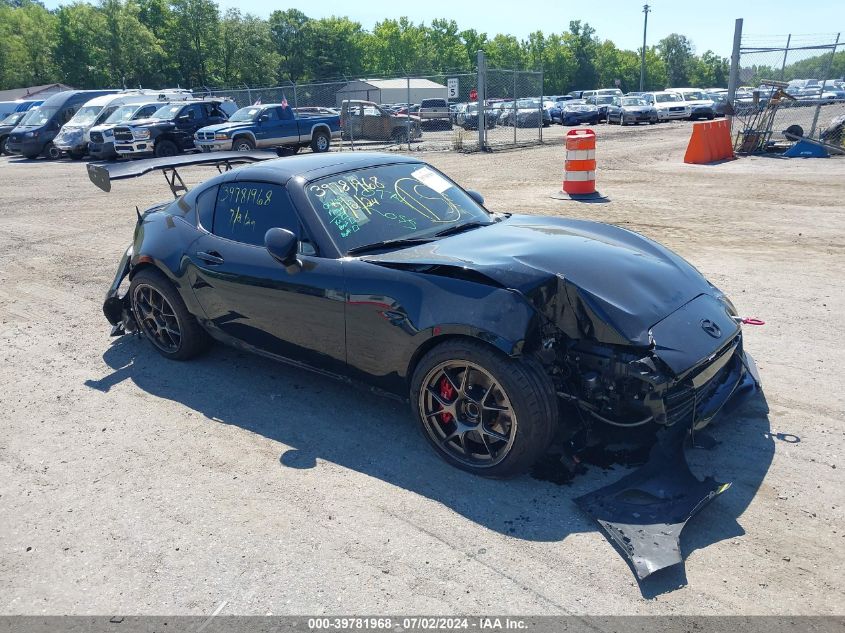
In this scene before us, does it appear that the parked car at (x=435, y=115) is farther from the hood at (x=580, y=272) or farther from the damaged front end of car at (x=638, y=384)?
the damaged front end of car at (x=638, y=384)

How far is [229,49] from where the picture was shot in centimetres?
6419

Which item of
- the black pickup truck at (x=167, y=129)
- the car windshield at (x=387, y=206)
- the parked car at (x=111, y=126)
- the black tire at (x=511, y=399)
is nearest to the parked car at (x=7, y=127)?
the parked car at (x=111, y=126)

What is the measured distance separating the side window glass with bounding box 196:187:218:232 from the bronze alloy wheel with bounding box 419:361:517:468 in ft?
7.38

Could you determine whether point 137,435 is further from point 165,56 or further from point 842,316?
point 165,56

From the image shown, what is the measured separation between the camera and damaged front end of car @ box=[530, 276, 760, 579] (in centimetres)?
303

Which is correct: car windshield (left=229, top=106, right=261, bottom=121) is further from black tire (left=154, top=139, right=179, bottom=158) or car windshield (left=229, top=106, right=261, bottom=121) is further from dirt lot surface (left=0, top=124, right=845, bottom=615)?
dirt lot surface (left=0, top=124, right=845, bottom=615)

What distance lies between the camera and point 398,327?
3523mm

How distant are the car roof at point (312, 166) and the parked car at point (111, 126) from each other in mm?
19089

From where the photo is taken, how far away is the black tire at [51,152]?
77.8 ft

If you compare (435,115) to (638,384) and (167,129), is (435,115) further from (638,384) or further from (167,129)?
(638,384)

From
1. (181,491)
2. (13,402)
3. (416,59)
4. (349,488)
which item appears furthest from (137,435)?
(416,59)

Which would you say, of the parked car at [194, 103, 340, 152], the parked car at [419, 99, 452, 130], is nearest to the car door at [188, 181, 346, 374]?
the parked car at [194, 103, 340, 152]

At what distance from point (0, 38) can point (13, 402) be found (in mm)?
73882

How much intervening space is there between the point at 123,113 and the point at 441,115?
14.4m
